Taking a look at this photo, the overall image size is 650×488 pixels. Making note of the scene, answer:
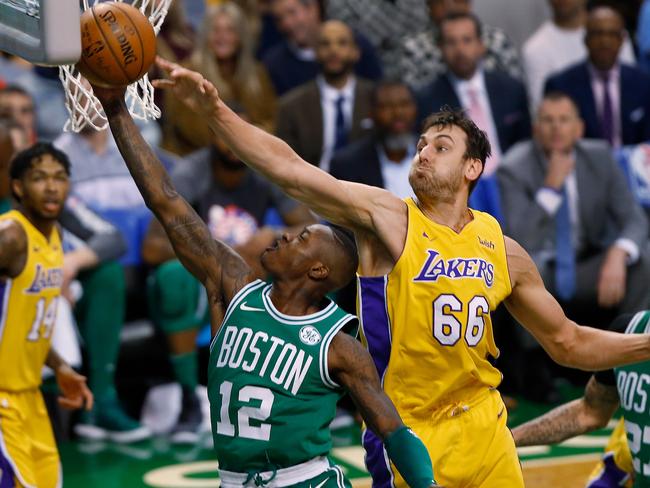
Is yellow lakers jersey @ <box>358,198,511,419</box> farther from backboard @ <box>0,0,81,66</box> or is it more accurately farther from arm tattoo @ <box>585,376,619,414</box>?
backboard @ <box>0,0,81,66</box>

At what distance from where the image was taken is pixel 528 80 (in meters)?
10.9

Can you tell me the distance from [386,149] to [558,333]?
429 cm

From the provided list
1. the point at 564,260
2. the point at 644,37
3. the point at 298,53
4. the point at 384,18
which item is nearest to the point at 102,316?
the point at 298,53

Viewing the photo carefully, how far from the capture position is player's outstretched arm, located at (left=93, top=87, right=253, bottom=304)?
5.01 metres

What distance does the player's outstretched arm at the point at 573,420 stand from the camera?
222 inches

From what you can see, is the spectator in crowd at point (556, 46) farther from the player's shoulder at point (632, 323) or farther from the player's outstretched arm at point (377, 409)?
the player's outstretched arm at point (377, 409)

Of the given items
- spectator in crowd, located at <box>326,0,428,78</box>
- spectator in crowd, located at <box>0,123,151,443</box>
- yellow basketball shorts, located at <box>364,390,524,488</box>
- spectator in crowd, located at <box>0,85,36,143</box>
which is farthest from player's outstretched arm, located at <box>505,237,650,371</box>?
spectator in crowd, located at <box>326,0,428,78</box>

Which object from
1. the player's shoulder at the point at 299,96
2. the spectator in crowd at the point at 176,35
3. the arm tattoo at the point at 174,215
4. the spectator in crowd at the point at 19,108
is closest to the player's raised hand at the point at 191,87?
the arm tattoo at the point at 174,215

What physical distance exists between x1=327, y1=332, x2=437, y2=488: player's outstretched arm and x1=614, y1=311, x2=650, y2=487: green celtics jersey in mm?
1331

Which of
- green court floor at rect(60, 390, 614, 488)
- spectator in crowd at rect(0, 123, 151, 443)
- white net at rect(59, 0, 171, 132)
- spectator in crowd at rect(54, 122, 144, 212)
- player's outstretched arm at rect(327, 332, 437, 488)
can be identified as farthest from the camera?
spectator in crowd at rect(54, 122, 144, 212)

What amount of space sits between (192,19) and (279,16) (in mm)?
1220

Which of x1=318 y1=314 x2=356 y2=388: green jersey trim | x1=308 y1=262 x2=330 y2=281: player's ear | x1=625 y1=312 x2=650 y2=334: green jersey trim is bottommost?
x1=625 y1=312 x2=650 y2=334: green jersey trim

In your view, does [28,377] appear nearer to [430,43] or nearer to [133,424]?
[133,424]

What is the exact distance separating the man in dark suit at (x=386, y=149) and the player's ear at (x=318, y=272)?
4.51m
